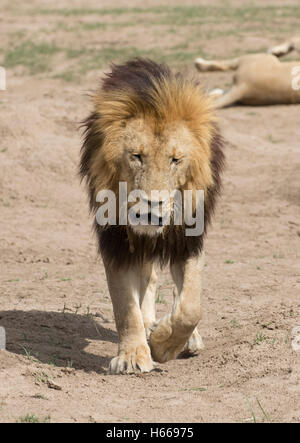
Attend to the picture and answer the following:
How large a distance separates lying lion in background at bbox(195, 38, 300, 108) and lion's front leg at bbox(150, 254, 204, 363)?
7.54 m

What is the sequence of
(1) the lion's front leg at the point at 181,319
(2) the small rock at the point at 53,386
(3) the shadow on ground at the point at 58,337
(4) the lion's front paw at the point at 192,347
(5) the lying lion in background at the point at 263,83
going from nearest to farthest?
1. (2) the small rock at the point at 53,386
2. (1) the lion's front leg at the point at 181,319
3. (3) the shadow on ground at the point at 58,337
4. (4) the lion's front paw at the point at 192,347
5. (5) the lying lion in background at the point at 263,83

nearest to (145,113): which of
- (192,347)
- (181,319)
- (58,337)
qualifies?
(181,319)

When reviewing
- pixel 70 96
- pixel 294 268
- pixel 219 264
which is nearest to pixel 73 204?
pixel 219 264

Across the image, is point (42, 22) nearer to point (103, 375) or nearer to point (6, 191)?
point (6, 191)

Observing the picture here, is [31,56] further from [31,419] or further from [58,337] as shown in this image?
[31,419]

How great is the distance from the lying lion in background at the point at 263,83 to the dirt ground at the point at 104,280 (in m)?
0.16

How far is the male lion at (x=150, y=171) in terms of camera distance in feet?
13.3

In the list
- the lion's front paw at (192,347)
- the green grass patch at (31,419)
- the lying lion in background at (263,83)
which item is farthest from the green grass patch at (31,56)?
the green grass patch at (31,419)

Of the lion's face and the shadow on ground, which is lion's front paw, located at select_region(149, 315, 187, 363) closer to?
the shadow on ground

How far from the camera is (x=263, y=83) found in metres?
11.9

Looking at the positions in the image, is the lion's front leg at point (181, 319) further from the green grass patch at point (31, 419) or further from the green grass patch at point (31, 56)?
the green grass patch at point (31, 56)

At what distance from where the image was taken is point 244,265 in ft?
22.0

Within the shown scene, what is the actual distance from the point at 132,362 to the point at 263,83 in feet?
26.5
